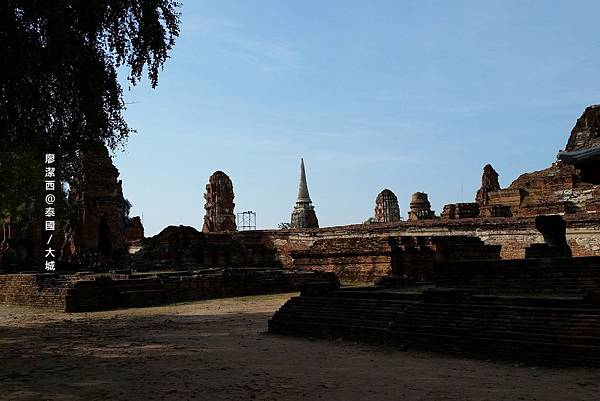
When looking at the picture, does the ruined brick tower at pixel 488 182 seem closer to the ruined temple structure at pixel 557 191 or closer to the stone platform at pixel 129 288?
the ruined temple structure at pixel 557 191

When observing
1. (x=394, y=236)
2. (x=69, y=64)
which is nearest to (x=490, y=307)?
(x=69, y=64)

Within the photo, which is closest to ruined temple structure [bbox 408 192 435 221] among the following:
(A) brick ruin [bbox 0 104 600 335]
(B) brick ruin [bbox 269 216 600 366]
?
(A) brick ruin [bbox 0 104 600 335]

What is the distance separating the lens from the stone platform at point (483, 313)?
6.45m

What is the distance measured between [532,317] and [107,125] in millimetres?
6815

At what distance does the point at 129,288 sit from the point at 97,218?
13.2 m

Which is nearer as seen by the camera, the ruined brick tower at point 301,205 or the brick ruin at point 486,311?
the brick ruin at point 486,311

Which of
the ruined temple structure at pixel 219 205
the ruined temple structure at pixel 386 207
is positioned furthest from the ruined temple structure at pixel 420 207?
the ruined temple structure at pixel 219 205

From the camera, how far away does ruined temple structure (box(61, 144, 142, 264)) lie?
1075 inches

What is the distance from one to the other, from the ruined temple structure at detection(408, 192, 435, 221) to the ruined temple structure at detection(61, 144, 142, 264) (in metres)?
16.1

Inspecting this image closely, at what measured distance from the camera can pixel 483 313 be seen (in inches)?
285

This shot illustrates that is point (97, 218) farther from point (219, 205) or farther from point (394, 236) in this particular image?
point (394, 236)

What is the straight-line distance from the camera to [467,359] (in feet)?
22.7

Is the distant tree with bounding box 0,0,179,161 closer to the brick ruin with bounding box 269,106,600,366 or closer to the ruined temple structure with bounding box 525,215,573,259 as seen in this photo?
the brick ruin with bounding box 269,106,600,366

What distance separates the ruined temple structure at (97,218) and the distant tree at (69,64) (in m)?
17.8
